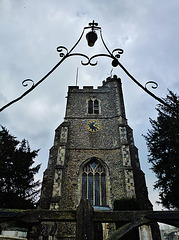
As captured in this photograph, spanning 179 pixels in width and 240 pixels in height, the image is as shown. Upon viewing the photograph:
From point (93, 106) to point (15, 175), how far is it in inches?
395

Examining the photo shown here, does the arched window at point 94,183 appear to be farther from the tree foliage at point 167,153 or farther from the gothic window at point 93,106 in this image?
the gothic window at point 93,106

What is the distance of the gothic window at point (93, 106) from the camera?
18.6m

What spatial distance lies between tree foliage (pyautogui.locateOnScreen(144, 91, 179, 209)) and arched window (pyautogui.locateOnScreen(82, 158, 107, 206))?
12.9 ft

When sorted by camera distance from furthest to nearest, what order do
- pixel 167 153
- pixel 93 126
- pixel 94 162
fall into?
pixel 93 126, pixel 94 162, pixel 167 153

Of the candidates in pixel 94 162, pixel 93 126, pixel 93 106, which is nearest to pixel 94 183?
pixel 94 162

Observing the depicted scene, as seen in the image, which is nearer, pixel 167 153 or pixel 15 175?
pixel 167 153

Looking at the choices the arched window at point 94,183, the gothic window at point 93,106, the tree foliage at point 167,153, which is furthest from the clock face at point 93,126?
the tree foliage at point 167,153

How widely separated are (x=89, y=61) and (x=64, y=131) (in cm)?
1243

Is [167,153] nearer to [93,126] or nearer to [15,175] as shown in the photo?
[93,126]

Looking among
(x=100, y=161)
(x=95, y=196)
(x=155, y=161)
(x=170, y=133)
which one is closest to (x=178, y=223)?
(x=170, y=133)

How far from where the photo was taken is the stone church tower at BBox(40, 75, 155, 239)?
12.2 metres

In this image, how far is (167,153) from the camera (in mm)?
10969

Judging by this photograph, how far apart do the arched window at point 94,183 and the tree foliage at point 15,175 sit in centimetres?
421

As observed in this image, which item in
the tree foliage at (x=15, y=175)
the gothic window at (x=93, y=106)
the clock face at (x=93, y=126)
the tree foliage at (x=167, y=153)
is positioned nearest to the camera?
the tree foliage at (x=167, y=153)
